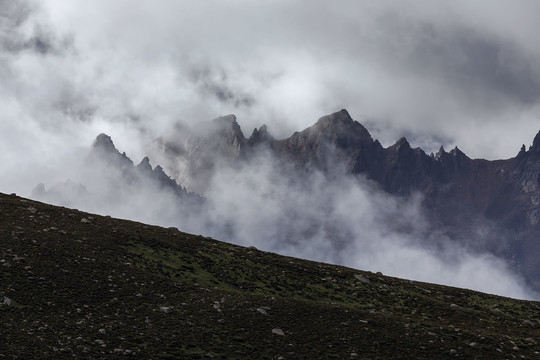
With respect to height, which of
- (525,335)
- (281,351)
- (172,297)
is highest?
(525,335)

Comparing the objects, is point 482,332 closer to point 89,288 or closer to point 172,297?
point 172,297

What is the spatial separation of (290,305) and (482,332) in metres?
17.4

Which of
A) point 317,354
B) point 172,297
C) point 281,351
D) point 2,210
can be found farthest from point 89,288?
point 2,210

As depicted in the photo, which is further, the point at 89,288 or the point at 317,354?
the point at 89,288

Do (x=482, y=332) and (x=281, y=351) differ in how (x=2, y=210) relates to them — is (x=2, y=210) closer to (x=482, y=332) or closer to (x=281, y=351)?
(x=281, y=351)

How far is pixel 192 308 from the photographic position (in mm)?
36969

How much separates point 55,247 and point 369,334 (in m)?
26.3

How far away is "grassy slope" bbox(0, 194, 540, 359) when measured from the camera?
101 feet

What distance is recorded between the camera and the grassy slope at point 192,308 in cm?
3066

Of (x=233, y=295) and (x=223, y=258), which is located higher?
(x=223, y=258)

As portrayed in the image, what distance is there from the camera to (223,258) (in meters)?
55.6

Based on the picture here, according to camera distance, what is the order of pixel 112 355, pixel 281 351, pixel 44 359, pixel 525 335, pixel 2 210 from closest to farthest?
1. pixel 44 359
2. pixel 112 355
3. pixel 281 351
4. pixel 525 335
5. pixel 2 210

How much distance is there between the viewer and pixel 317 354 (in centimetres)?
3269

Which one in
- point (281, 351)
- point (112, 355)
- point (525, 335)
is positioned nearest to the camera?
point (112, 355)
